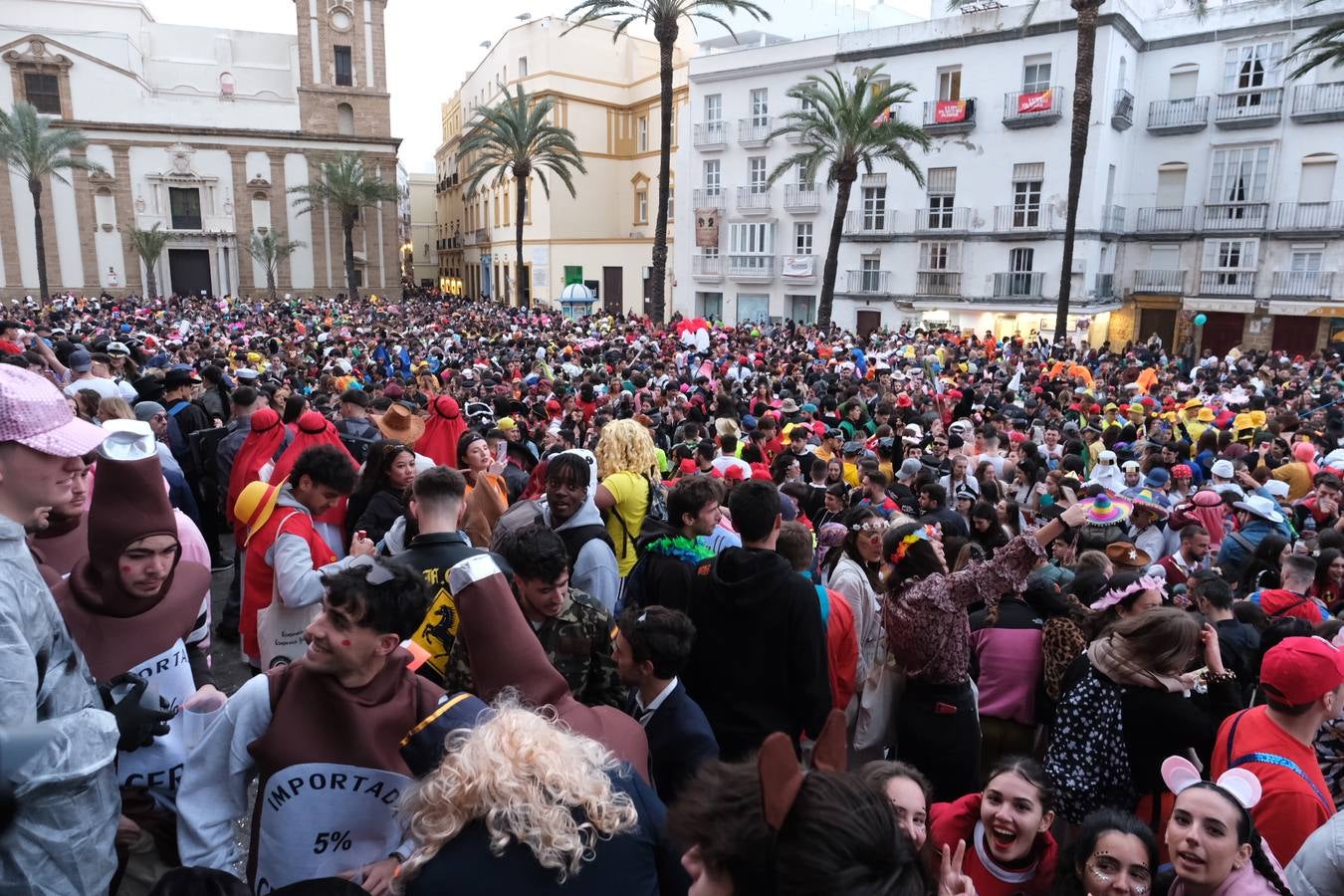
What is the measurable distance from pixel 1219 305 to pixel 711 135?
21396 millimetres

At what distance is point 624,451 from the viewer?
4375 millimetres

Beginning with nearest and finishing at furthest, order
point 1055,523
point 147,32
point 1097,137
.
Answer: point 1055,523 < point 1097,137 < point 147,32

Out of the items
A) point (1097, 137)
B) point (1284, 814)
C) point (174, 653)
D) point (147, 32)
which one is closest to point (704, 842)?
point (174, 653)

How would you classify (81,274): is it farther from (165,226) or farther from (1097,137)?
(1097,137)

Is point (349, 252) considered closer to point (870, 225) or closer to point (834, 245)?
Answer: point (870, 225)

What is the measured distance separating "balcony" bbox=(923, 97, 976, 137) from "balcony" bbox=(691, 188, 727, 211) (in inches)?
376

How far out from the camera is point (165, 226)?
45406mm

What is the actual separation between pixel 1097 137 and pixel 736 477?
91.9 ft

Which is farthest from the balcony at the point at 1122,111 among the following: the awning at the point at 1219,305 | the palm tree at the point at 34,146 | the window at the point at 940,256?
the palm tree at the point at 34,146

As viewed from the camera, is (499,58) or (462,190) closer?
(499,58)

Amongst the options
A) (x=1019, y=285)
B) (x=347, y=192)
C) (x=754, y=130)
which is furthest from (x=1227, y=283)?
(x=347, y=192)

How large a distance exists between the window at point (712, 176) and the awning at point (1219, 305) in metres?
19.5

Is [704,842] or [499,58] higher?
[499,58]

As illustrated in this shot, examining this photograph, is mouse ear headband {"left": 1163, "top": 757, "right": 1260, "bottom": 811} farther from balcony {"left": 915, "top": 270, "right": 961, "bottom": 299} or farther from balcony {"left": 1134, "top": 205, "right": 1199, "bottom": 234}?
balcony {"left": 1134, "top": 205, "right": 1199, "bottom": 234}
